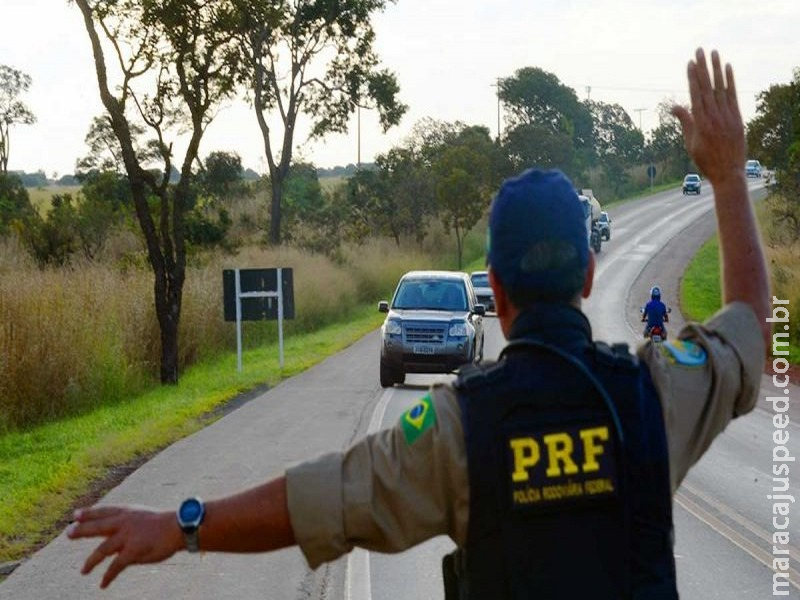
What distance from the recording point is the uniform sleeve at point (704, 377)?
8.86 ft

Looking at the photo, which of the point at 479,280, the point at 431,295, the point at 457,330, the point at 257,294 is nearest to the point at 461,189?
the point at 479,280

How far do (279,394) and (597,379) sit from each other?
20378 mm

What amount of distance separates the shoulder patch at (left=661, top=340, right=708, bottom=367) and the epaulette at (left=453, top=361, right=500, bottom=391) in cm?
35

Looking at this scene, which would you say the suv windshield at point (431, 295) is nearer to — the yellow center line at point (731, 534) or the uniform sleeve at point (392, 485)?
the yellow center line at point (731, 534)

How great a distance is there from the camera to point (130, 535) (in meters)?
2.60

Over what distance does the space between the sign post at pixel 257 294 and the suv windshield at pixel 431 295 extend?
3.44m

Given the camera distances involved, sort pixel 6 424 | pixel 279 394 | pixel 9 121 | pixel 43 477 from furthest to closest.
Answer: pixel 9 121 < pixel 279 394 < pixel 6 424 < pixel 43 477

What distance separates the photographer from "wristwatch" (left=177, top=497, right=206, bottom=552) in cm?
260

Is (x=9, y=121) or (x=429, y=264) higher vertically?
(x=9, y=121)

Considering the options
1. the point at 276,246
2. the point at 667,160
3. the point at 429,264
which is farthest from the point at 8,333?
the point at 667,160

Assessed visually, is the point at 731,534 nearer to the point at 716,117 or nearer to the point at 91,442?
the point at 716,117

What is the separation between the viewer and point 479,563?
260cm

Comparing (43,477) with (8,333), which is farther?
(8,333)

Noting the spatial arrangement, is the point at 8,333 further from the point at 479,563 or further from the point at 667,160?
the point at 667,160
